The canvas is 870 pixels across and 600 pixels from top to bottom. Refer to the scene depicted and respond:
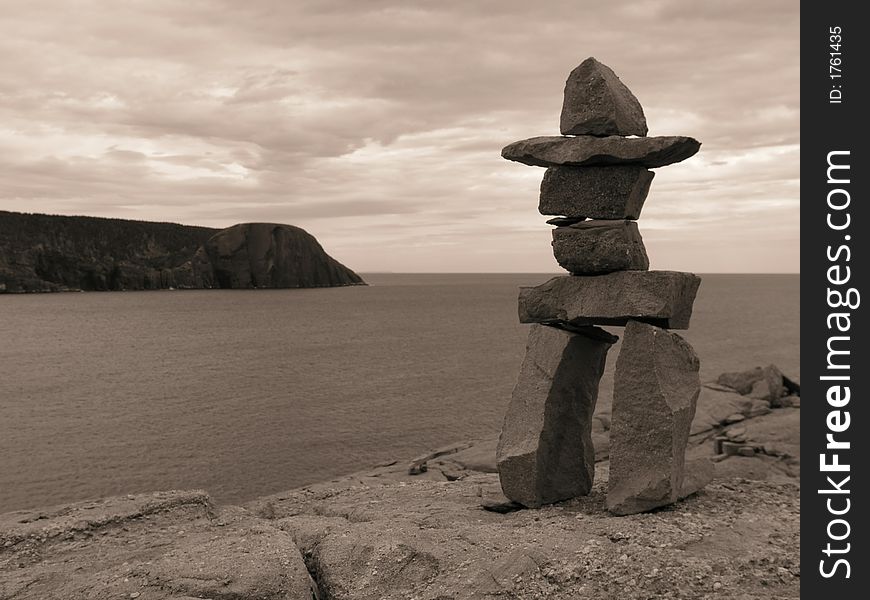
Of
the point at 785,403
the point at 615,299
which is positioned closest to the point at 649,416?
the point at 615,299

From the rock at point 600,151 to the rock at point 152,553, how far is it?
7458 millimetres

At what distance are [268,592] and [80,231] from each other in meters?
157

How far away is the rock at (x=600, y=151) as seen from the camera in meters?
11.7

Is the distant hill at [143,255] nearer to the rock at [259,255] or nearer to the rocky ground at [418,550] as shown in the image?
the rock at [259,255]

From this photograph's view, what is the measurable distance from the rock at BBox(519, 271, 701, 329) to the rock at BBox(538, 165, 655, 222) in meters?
1.16

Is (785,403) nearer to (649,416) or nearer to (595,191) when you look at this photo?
(649,416)

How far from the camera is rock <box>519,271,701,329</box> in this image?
11.9 meters

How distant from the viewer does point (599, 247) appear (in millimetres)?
12336

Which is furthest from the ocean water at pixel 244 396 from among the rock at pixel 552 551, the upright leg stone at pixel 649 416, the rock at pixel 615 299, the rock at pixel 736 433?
the upright leg stone at pixel 649 416

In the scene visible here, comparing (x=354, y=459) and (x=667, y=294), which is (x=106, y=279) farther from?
(x=667, y=294)

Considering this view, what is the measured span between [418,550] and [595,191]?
6675mm

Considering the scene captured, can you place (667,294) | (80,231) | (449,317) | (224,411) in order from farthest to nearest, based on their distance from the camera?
(80,231)
(449,317)
(224,411)
(667,294)

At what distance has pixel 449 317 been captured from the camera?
96875 mm

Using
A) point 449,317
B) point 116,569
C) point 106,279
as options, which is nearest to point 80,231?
point 106,279
